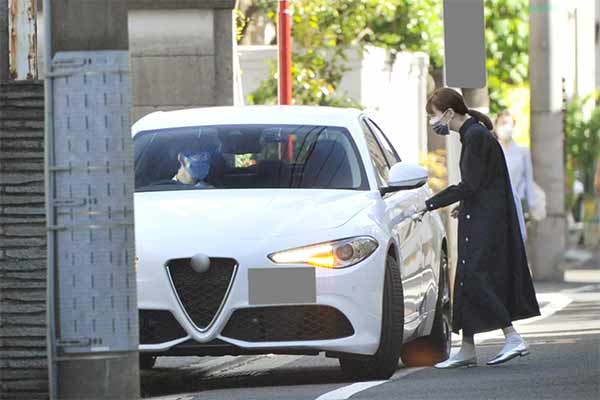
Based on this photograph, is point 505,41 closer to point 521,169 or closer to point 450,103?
point 521,169

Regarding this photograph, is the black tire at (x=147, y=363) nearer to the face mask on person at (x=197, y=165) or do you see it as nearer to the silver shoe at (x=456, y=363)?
the face mask on person at (x=197, y=165)

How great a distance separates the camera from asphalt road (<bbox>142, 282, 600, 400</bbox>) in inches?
369

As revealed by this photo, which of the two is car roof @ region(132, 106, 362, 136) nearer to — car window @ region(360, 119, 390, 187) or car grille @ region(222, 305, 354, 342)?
car window @ region(360, 119, 390, 187)

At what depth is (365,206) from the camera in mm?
10492

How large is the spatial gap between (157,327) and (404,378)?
4.40 ft

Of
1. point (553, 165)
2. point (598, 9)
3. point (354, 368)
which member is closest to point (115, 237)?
point (354, 368)

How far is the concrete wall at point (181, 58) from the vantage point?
18.3 m

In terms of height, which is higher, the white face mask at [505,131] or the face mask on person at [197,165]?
the white face mask at [505,131]

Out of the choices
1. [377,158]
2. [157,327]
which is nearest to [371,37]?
[377,158]

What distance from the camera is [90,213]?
23.2 ft

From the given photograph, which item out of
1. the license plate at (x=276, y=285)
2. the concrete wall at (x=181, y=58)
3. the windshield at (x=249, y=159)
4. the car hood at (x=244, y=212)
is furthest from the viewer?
the concrete wall at (x=181, y=58)

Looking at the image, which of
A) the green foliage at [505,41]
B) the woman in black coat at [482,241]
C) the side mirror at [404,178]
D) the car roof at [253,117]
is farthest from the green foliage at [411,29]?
the side mirror at [404,178]

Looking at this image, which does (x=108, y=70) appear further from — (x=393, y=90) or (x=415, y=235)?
(x=393, y=90)

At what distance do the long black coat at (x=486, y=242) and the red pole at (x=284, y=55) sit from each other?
684 centimetres
